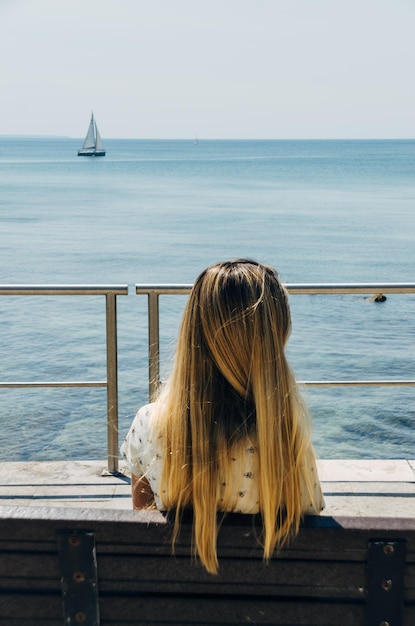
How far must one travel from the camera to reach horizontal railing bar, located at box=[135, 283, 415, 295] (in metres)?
4.07

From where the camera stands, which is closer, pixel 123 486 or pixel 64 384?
pixel 123 486

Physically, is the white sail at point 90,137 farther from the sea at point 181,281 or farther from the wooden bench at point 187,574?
the wooden bench at point 187,574

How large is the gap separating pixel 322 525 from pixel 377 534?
10 centimetres

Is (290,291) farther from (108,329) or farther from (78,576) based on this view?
(78,576)

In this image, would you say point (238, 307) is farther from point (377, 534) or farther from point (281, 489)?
point (377, 534)

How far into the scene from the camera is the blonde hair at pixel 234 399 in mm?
1795

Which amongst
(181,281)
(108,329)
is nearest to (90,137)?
(181,281)

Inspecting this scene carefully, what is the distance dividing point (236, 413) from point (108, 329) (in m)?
2.55

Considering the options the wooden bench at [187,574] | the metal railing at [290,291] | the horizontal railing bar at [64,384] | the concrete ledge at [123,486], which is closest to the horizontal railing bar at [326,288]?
the metal railing at [290,291]

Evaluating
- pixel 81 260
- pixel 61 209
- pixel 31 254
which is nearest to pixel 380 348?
pixel 81 260

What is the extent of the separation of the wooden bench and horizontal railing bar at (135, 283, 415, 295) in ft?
7.51

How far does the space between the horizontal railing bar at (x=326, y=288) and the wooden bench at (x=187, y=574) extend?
2290 mm

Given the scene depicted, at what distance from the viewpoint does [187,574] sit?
180 centimetres

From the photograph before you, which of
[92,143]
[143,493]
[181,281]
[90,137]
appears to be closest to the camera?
[143,493]
